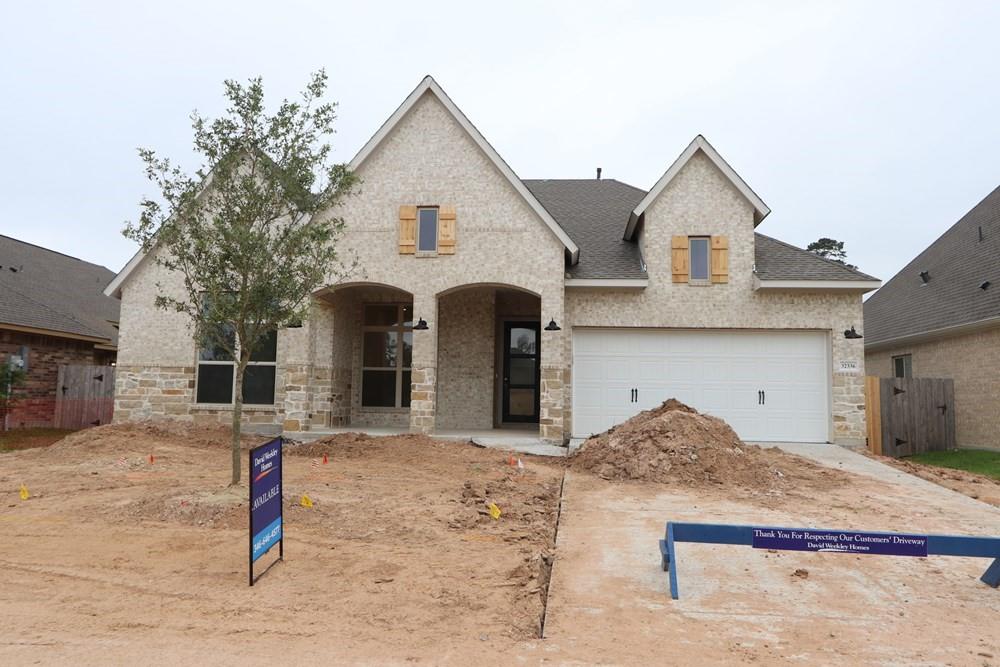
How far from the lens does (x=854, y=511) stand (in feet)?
25.1

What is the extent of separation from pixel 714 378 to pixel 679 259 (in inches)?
109

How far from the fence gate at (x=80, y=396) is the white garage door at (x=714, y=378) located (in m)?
13.8

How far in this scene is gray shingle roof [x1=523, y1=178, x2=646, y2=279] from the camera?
14195 millimetres

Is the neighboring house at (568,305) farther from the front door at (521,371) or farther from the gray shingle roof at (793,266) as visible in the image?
the front door at (521,371)

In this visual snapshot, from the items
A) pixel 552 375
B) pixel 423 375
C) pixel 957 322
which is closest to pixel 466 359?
pixel 423 375

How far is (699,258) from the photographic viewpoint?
550 inches

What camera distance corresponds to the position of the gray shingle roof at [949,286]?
15955 mm

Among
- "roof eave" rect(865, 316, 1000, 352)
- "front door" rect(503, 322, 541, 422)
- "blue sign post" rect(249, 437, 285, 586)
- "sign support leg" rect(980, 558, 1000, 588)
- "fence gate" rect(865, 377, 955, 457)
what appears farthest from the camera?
"front door" rect(503, 322, 541, 422)

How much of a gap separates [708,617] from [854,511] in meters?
A: 4.41

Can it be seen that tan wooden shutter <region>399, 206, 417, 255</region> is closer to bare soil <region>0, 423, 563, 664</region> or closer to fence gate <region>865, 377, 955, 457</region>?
bare soil <region>0, 423, 563, 664</region>

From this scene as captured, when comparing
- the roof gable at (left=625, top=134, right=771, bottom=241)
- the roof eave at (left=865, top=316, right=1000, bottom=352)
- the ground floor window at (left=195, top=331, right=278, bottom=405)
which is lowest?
the ground floor window at (left=195, top=331, right=278, bottom=405)

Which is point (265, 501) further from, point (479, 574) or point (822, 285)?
point (822, 285)

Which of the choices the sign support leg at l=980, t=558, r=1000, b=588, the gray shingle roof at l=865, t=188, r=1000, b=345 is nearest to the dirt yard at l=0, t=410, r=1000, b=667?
the sign support leg at l=980, t=558, r=1000, b=588

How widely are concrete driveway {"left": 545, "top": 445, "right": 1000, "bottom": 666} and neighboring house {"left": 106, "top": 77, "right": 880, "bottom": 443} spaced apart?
19.7 feet
